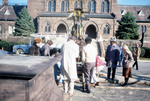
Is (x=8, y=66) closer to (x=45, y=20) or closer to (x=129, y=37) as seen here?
(x=129, y=37)

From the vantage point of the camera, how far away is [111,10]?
3250 cm

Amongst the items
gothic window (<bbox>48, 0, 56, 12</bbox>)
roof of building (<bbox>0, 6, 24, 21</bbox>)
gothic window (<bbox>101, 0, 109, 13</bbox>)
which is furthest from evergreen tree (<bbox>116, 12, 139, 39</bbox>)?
roof of building (<bbox>0, 6, 24, 21</bbox>)

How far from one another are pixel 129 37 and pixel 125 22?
10.7ft

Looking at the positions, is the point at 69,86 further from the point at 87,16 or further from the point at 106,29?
the point at 106,29

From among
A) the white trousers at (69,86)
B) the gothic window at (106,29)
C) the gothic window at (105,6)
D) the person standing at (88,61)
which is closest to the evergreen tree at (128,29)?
the gothic window at (106,29)

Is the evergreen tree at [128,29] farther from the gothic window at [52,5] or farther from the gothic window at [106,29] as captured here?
the gothic window at [52,5]

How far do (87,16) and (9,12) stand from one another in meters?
21.3

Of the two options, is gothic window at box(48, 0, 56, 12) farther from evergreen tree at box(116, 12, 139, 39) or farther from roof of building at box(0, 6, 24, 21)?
evergreen tree at box(116, 12, 139, 39)

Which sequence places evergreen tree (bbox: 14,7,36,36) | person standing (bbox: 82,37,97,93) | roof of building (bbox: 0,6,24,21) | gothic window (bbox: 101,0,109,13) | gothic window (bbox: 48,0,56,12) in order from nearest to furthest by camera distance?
1. person standing (bbox: 82,37,97,93)
2. evergreen tree (bbox: 14,7,36,36)
3. gothic window (bbox: 101,0,109,13)
4. gothic window (bbox: 48,0,56,12)
5. roof of building (bbox: 0,6,24,21)

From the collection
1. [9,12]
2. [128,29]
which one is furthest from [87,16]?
[9,12]

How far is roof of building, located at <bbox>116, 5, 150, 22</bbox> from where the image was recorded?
118 ft

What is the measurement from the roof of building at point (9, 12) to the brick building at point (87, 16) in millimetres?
261

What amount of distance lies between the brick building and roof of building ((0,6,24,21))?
0.86 ft

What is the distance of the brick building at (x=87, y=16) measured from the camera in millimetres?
30531
